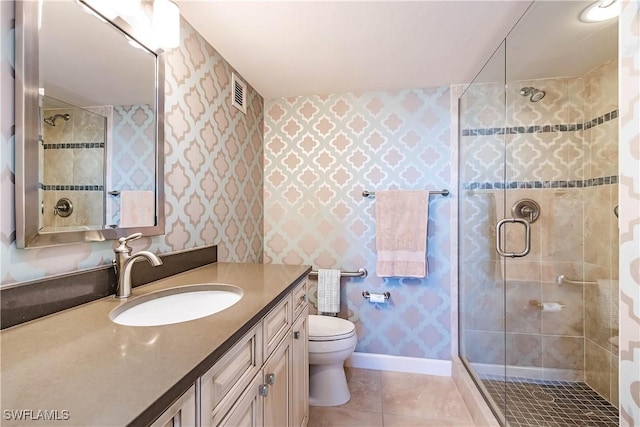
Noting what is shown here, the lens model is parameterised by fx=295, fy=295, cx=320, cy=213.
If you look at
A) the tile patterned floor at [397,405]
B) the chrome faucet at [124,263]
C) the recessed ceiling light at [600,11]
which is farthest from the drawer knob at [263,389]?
the recessed ceiling light at [600,11]

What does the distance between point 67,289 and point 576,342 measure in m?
2.49

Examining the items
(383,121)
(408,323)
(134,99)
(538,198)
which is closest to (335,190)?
(383,121)

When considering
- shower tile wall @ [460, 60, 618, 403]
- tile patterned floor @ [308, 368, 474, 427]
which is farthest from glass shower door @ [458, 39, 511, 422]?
tile patterned floor @ [308, 368, 474, 427]

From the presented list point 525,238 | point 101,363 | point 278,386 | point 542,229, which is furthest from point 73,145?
point 542,229

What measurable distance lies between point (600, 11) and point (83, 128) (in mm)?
1972

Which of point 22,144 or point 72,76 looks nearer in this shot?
point 22,144

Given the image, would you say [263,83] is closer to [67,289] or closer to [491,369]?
[67,289]

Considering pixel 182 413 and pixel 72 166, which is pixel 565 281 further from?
pixel 72 166

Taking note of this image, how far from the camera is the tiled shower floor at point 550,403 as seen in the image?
4.93ft

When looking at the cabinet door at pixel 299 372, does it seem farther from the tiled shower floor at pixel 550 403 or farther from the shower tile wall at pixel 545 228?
the shower tile wall at pixel 545 228

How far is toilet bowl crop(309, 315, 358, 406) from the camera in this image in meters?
1.76

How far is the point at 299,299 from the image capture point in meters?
1.38

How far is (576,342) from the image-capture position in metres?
1.75

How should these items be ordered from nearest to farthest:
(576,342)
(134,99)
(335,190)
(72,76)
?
1. (72,76)
2. (134,99)
3. (576,342)
4. (335,190)
